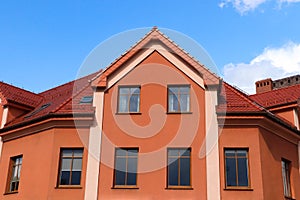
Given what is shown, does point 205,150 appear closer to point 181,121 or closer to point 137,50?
point 181,121

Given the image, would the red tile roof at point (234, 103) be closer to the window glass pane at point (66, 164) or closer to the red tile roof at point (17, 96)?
the window glass pane at point (66, 164)

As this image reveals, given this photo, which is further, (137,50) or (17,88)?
(17,88)

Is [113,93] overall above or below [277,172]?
above

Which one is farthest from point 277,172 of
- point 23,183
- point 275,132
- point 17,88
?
point 17,88

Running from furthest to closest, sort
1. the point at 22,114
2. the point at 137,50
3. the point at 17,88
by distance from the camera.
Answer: the point at 17,88
the point at 22,114
the point at 137,50

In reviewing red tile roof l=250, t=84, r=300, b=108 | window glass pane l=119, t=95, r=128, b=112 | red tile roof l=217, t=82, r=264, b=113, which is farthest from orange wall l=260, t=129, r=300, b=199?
window glass pane l=119, t=95, r=128, b=112

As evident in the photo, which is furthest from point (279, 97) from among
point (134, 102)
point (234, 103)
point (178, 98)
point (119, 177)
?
point (119, 177)

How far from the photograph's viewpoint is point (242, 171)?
1797cm

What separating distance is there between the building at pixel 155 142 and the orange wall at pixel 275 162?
0.17 feet

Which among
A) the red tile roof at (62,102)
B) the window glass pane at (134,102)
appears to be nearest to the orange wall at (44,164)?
the red tile roof at (62,102)

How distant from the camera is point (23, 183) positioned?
63.8 feet

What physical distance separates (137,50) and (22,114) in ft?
30.0

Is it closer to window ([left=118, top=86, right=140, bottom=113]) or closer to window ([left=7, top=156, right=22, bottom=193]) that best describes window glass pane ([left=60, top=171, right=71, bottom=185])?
window ([left=7, top=156, right=22, bottom=193])

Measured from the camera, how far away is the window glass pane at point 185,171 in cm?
1783
